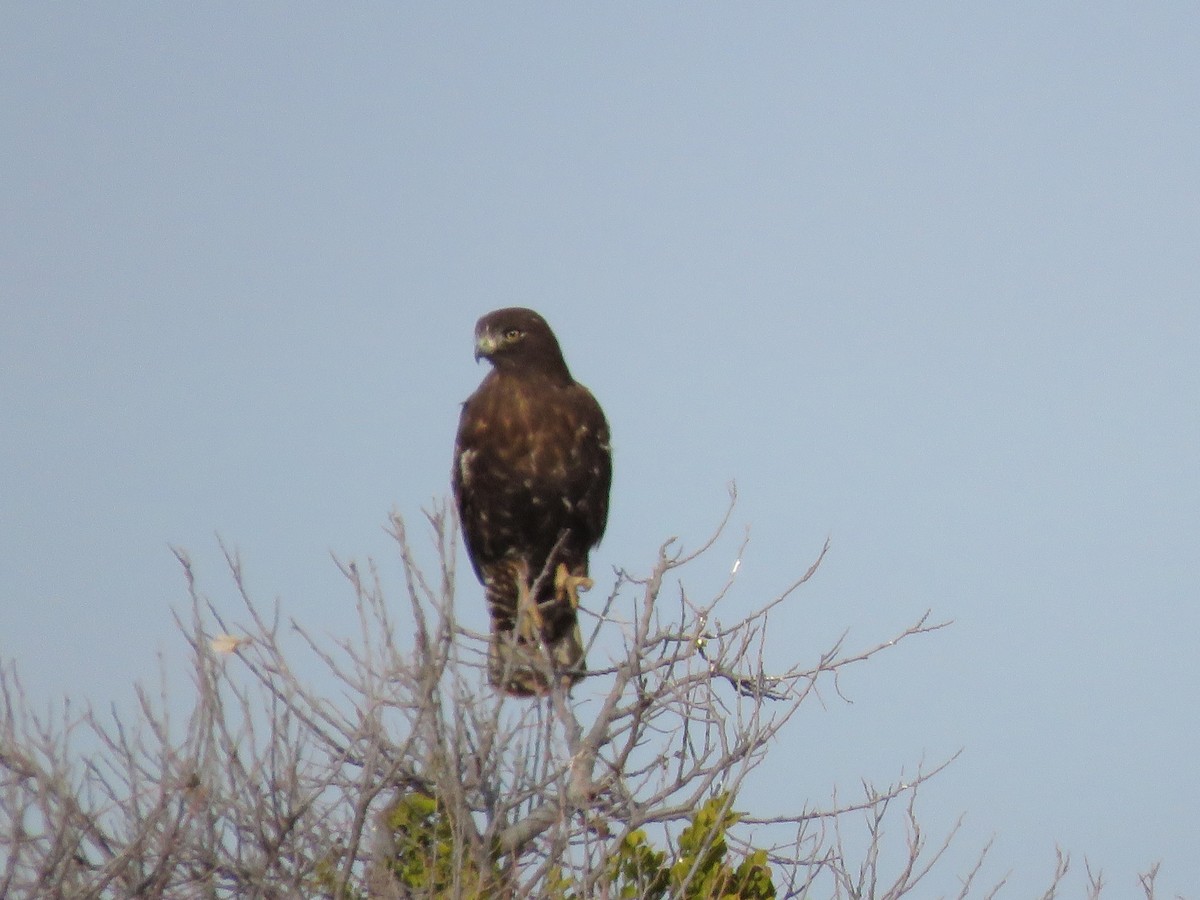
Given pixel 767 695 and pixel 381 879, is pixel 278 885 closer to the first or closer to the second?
pixel 381 879

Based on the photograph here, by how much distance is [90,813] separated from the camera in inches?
243

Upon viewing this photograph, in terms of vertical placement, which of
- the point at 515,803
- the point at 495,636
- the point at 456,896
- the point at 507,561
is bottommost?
the point at 456,896

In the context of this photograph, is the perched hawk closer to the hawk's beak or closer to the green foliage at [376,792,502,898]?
the hawk's beak

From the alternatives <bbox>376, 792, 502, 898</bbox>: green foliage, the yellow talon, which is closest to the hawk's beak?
the yellow talon

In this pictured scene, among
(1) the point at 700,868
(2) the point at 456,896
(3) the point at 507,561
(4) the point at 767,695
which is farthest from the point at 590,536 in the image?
(2) the point at 456,896

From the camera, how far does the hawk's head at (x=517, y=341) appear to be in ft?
29.1

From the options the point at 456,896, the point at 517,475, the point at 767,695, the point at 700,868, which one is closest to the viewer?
the point at 456,896

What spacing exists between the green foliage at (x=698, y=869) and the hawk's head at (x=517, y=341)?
2.80 m

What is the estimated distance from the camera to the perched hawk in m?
8.88

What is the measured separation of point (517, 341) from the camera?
888 cm

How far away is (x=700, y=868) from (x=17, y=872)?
2.65 metres

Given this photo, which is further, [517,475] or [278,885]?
[517,475]

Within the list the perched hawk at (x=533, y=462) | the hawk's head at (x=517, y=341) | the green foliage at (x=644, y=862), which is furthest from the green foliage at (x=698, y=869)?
the hawk's head at (x=517, y=341)

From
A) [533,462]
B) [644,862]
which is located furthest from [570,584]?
[644,862]
